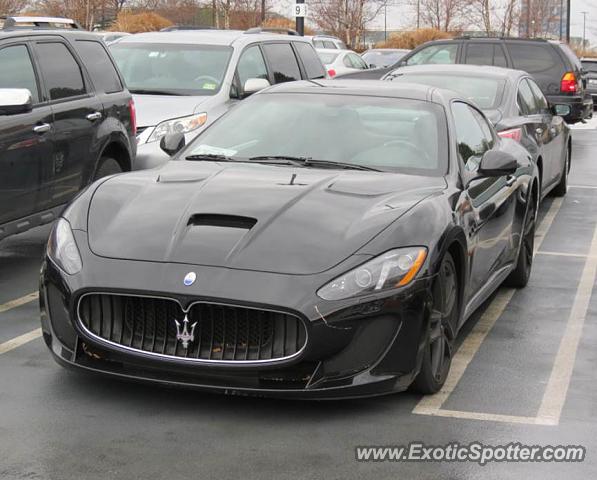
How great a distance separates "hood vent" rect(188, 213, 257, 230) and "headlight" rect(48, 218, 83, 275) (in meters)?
0.56

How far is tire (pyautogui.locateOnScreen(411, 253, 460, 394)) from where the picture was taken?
18.0 ft

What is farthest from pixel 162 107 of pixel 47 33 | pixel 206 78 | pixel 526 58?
pixel 526 58

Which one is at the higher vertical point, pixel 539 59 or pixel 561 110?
pixel 539 59

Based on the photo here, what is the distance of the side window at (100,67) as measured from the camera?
9.62 metres

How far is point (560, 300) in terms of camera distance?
8070 mm

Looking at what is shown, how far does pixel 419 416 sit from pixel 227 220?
4.19 feet

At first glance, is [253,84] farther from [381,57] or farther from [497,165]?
[381,57]

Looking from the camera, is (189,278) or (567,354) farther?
(567,354)

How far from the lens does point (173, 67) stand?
12.8 m

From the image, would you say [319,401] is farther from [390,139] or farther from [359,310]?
[390,139]

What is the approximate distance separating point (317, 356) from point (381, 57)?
36.6 meters

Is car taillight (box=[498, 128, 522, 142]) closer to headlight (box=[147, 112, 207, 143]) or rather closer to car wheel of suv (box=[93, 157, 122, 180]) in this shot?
headlight (box=[147, 112, 207, 143])

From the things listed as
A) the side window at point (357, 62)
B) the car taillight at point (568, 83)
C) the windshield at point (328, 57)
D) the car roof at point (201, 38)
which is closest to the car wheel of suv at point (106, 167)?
the car roof at point (201, 38)

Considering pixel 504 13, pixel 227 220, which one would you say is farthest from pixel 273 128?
pixel 504 13
